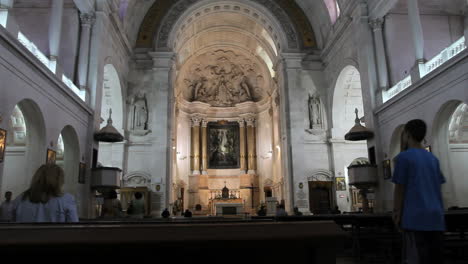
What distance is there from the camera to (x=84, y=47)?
517 inches

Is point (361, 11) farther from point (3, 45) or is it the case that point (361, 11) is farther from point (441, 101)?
point (3, 45)

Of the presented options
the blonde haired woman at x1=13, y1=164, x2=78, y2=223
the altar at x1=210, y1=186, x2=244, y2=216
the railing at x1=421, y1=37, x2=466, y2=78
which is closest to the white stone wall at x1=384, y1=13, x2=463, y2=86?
the railing at x1=421, y1=37, x2=466, y2=78

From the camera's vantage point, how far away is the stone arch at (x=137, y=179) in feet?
56.8

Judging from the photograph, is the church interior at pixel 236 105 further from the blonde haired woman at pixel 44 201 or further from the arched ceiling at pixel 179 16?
the blonde haired woman at pixel 44 201

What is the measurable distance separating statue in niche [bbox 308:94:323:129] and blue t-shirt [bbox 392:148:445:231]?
15879 mm

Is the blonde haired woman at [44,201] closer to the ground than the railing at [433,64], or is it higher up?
closer to the ground

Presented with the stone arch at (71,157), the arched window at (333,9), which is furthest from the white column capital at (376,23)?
the stone arch at (71,157)

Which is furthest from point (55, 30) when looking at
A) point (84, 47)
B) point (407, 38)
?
point (407, 38)

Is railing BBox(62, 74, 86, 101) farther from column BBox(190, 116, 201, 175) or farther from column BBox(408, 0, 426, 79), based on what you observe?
column BBox(190, 116, 201, 175)

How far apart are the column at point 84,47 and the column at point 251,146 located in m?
15.5

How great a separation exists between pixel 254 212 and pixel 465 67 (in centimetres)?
1816

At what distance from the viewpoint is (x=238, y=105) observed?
27.6 meters

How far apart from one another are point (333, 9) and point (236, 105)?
11.6m

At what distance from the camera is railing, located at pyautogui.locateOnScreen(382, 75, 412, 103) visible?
1188cm
